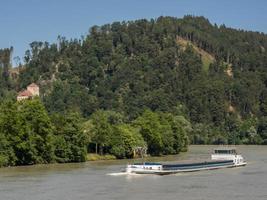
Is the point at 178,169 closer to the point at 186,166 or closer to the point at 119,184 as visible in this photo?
the point at 186,166

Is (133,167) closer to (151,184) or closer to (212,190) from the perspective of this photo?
(151,184)

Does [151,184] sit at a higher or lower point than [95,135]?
lower

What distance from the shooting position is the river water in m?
67.3

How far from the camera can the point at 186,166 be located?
100812mm

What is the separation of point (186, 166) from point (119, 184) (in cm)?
2468

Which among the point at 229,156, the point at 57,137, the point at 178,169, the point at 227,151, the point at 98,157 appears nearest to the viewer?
the point at 178,169

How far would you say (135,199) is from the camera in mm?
64750

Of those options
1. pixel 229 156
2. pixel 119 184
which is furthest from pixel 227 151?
pixel 119 184

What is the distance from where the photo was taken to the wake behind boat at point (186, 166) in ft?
311

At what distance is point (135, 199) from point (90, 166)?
4316 centimetres

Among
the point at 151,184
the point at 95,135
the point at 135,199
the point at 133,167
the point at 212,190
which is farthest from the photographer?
the point at 95,135

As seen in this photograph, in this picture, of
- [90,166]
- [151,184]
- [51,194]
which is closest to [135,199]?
[51,194]

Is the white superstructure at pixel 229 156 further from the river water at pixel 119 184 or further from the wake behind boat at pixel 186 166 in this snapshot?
the river water at pixel 119 184

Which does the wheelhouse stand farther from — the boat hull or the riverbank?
the riverbank
